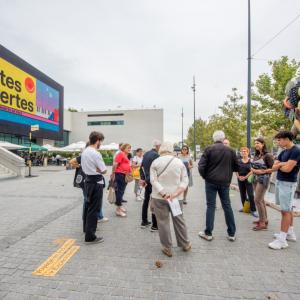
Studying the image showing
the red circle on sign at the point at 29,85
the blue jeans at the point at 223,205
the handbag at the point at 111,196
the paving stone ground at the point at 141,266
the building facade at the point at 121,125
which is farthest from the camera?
the building facade at the point at 121,125

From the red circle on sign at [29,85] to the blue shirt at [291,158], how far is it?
30.7m

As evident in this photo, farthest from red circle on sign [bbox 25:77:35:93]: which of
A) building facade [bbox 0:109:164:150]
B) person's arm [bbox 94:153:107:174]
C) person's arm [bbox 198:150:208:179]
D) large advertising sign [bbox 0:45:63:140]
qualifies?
person's arm [bbox 198:150:208:179]

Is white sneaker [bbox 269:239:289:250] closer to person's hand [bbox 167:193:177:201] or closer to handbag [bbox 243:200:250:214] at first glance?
person's hand [bbox 167:193:177:201]

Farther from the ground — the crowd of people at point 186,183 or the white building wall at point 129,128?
the white building wall at point 129,128

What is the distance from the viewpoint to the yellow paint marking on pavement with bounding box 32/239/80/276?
304cm

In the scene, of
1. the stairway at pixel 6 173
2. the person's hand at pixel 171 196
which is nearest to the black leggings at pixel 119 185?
the person's hand at pixel 171 196

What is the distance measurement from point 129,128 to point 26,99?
26.6 metres

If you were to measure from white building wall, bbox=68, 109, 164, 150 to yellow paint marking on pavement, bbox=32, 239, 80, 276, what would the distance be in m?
47.5

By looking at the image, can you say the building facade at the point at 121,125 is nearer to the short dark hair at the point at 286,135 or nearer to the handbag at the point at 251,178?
the handbag at the point at 251,178

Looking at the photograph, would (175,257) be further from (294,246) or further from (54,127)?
(54,127)

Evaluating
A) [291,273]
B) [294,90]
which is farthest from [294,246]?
[294,90]

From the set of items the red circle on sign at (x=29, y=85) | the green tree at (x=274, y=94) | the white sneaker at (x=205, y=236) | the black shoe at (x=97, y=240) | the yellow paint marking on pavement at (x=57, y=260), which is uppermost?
the red circle on sign at (x=29, y=85)

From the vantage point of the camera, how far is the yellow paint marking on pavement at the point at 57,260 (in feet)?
9.97

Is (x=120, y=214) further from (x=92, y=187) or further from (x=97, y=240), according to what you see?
(x=92, y=187)
